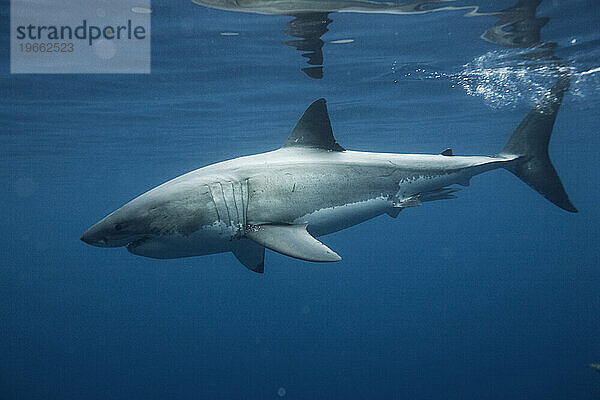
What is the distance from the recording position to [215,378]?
24.1 meters

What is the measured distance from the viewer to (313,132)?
5.53m

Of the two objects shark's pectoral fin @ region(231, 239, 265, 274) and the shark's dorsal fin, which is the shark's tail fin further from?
shark's pectoral fin @ region(231, 239, 265, 274)

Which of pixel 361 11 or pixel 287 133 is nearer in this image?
pixel 361 11

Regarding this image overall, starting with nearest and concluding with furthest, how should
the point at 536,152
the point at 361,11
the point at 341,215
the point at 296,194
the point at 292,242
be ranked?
the point at 292,242 → the point at 296,194 → the point at 341,215 → the point at 536,152 → the point at 361,11

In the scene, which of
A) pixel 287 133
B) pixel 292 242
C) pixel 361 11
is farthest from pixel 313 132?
pixel 287 133

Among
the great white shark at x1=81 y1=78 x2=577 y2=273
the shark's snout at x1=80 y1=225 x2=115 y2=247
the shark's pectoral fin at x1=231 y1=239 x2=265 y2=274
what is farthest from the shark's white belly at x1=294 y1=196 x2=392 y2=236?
the shark's snout at x1=80 y1=225 x2=115 y2=247

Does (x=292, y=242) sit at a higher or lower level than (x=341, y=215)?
lower

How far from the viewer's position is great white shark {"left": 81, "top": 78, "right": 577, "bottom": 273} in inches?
153

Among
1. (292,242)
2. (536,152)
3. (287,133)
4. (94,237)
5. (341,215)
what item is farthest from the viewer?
(287,133)

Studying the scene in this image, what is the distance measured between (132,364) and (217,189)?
92.0 ft

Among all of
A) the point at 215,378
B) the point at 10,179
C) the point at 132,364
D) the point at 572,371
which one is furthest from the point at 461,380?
the point at 10,179

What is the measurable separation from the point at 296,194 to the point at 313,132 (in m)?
1.24

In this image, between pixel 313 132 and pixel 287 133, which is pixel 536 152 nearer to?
pixel 313 132

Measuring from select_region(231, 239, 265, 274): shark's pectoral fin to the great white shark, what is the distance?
0.01 metres
